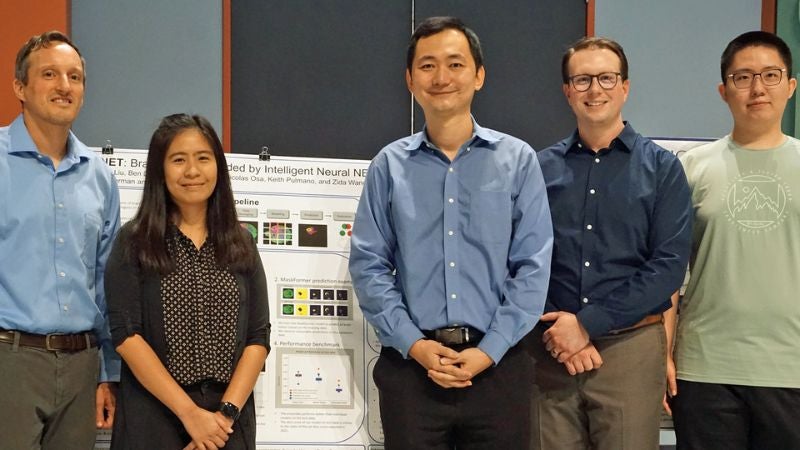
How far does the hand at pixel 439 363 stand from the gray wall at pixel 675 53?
261cm

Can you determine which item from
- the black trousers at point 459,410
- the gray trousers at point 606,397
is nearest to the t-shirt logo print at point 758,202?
the gray trousers at point 606,397

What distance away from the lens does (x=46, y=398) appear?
244 cm

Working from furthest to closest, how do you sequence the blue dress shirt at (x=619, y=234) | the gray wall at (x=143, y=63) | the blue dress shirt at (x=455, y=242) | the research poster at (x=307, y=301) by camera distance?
the gray wall at (x=143, y=63)
the research poster at (x=307, y=301)
the blue dress shirt at (x=619, y=234)
the blue dress shirt at (x=455, y=242)

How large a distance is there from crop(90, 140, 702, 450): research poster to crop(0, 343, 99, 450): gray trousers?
1.80 feet

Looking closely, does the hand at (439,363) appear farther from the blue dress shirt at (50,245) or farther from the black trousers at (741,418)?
the blue dress shirt at (50,245)

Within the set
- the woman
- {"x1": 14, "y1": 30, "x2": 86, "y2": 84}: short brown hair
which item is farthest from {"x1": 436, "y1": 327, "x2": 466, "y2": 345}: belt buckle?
{"x1": 14, "y1": 30, "x2": 86, "y2": 84}: short brown hair

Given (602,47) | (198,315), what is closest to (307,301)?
(198,315)

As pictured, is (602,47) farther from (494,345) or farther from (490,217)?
(494,345)

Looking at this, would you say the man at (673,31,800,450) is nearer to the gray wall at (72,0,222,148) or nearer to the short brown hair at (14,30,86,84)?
the short brown hair at (14,30,86,84)

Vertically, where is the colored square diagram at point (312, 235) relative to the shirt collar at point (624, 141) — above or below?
below

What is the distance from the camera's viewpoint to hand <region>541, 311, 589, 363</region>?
2564 mm

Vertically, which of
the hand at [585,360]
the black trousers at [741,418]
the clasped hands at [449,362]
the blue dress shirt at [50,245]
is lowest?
the black trousers at [741,418]

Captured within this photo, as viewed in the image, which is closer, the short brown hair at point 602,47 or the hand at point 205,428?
the hand at point 205,428

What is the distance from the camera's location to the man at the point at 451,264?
2322mm
